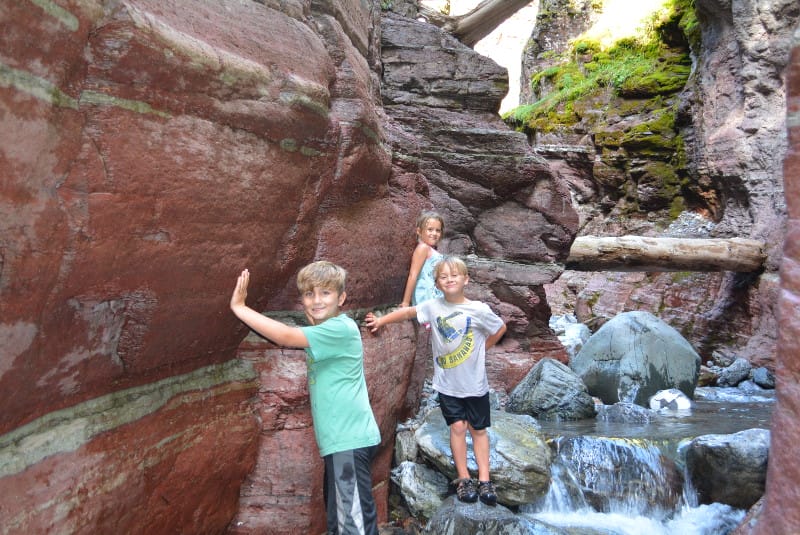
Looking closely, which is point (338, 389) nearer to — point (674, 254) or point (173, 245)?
point (173, 245)

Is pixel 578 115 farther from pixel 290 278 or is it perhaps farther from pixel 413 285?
pixel 290 278

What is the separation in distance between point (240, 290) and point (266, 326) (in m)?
0.23

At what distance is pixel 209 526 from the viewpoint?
234 centimetres

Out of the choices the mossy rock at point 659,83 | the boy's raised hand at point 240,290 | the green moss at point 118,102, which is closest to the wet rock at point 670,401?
the boy's raised hand at point 240,290

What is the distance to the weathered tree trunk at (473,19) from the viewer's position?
28.9ft

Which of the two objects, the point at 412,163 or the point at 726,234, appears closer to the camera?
the point at 412,163

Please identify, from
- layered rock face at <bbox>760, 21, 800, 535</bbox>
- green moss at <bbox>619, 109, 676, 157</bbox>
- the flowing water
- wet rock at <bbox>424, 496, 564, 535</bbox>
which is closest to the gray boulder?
the flowing water

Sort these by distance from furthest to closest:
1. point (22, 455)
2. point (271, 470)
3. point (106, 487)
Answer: point (271, 470) < point (106, 487) < point (22, 455)

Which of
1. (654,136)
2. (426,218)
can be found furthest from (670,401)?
(654,136)

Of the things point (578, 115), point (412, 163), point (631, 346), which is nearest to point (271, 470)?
point (412, 163)

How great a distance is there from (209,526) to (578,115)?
13215 millimetres

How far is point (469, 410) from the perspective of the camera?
3.14m

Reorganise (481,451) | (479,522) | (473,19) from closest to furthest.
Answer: (479,522) → (481,451) → (473,19)

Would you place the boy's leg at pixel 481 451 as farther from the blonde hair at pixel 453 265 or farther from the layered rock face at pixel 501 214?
the layered rock face at pixel 501 214
